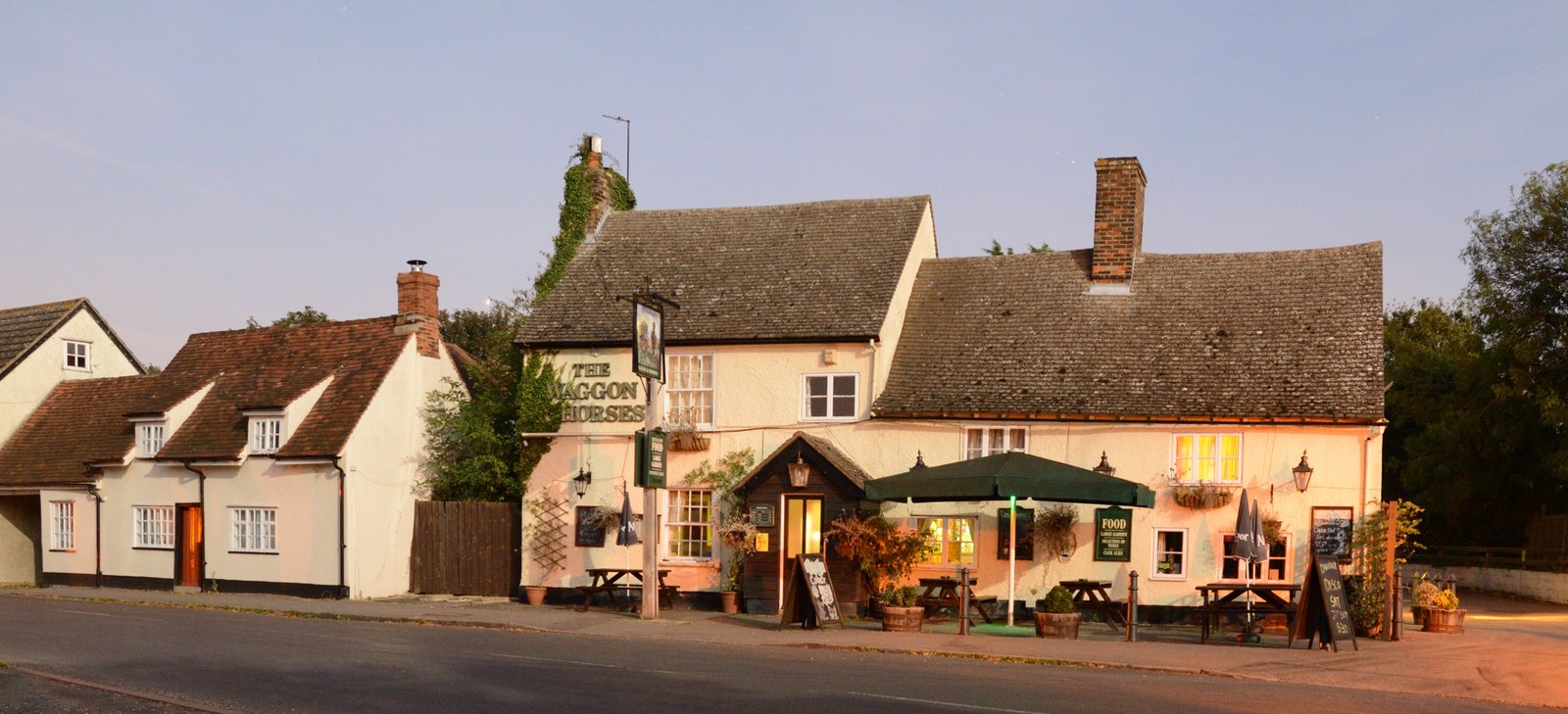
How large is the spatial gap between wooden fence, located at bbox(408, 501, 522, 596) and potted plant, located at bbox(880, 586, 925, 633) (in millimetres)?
9445

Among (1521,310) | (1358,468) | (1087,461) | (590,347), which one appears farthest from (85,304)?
(1521,310)

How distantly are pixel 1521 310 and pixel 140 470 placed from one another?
32.1 meters

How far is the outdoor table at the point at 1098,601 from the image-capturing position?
2084 centimetres

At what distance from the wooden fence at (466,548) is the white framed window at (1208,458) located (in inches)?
497

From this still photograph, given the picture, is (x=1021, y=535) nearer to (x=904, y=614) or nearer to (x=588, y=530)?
(x=904, y=614)

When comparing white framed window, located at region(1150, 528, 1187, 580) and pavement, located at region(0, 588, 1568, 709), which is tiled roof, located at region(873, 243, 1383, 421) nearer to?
white framed window, located at region(1150, 528, 1187, 580)

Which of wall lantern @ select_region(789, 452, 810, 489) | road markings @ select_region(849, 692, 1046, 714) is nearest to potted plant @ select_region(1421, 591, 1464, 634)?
wall lantern @ select_region(789, 452, 810, 489)

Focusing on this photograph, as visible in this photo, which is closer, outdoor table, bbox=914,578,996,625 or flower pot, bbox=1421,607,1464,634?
flower pot, bbox=1421,607,1464,634

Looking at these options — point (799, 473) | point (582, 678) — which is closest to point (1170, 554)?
point (799, 473)

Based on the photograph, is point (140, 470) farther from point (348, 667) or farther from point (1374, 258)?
point (1374, 258)

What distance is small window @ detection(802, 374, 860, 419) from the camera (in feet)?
81.0

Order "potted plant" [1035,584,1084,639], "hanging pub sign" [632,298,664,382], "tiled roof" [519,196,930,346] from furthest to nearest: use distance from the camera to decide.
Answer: "tiled roof" [519,196,930,346]
"hanging pub sign" [632,298,664,382]
"potted plant" [1035,584,1084,639]

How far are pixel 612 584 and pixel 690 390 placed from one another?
3.92 m

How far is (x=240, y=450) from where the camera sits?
2798 centimetres
